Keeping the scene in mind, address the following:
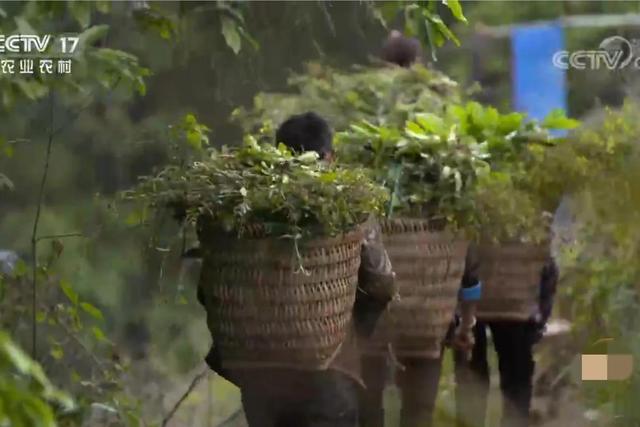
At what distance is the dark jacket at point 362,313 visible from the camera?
154 centimetres

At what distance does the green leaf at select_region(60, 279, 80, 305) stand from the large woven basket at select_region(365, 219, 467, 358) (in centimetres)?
56

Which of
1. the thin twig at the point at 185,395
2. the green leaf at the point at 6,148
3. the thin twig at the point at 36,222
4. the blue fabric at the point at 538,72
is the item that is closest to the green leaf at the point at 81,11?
the thin twig at the point at 36,222

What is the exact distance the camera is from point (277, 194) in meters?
1.45

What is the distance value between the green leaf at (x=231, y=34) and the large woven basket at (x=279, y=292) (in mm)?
384

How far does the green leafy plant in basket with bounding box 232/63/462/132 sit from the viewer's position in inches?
65.0

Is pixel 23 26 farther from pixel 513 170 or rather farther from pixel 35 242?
pixel 513 170

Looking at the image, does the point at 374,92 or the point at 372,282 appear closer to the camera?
the point at 372,282

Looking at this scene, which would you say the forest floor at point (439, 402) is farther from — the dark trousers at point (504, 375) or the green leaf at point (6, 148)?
the green leaf at point (6, 148)

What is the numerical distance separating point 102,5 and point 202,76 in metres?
0.23

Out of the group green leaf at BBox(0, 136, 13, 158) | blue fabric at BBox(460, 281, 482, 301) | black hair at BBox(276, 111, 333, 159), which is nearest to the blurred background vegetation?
green leaf at BBox(0, 136, 13, 158)

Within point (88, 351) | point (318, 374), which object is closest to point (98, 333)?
point (88, 351)

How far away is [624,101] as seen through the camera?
170cm

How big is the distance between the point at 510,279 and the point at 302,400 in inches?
19.2

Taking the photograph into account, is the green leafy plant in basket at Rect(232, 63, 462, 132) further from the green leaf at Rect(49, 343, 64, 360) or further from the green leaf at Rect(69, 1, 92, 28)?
the green leaf at Rect(49, 343, 64, 360)
